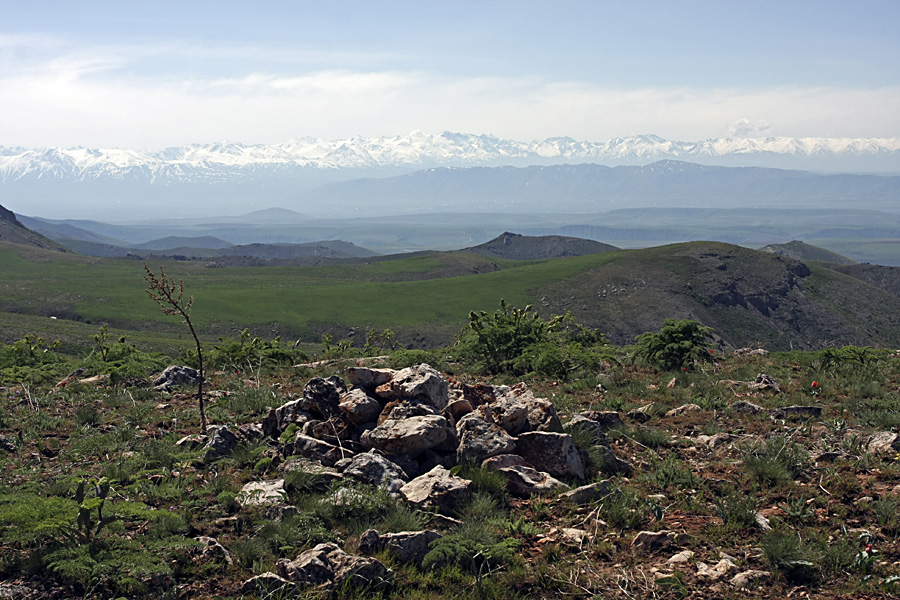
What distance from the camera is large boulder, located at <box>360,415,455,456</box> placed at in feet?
27.1

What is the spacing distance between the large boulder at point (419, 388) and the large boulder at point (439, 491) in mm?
1752

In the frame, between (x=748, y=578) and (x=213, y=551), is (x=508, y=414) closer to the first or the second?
(x=748, y=578)

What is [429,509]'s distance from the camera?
734cm

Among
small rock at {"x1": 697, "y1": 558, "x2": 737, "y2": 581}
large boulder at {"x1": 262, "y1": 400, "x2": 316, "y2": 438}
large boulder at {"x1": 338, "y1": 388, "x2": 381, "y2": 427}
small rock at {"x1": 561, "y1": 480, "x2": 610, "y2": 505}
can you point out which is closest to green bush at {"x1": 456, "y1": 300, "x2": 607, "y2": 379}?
large boulder at {"x1": 338, "y1": 388, "x2": 381, "y2": 427}

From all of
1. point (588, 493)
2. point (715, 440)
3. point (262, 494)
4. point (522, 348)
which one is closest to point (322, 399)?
point (262, 494)

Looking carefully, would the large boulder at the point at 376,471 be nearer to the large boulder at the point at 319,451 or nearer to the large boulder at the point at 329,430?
the large boulder at the point at 319,451

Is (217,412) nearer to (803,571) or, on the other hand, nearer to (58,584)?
(58,584)

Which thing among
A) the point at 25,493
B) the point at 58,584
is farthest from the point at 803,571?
the point at 25,493

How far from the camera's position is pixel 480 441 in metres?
8.38

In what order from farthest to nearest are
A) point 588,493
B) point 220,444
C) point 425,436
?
1. point 220,444
2. point 425,436
3. point 588,493

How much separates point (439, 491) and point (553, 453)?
1809mm

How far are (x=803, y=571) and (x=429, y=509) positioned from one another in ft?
12.7

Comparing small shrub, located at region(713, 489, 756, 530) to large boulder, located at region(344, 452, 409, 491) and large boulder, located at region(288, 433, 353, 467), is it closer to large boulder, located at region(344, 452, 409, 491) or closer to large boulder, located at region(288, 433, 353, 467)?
large boulder, located at region(344, 452, 409, 491)

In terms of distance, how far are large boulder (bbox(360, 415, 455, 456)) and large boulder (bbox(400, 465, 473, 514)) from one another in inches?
21.8
